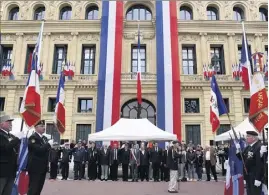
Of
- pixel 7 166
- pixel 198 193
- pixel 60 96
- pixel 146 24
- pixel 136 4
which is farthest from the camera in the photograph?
pixel 136 4

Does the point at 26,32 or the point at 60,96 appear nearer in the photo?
the point at 60,96

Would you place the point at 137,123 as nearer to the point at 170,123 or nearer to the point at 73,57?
the point at 170,123

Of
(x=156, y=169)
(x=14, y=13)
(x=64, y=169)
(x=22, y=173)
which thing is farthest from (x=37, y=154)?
(x=14, y=13)

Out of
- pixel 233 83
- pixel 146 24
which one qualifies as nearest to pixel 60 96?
pixel 146 24

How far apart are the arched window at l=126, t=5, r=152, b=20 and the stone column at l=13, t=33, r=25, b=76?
10383mm

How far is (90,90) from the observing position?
25000 mm

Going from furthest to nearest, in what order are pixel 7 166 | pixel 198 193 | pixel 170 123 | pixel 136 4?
pixel 136 4 < pixel 170 123 < pixel 198 193 < pixel 7 166

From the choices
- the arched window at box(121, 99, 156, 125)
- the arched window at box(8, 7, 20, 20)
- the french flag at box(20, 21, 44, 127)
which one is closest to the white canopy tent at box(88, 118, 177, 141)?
the french flag at box(20, 21, 44, 127)

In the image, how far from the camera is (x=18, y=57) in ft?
84.8

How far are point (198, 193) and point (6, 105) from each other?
65.3 ft

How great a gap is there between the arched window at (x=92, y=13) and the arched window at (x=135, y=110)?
32.3 feet

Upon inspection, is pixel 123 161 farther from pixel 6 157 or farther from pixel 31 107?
pixel 6 157

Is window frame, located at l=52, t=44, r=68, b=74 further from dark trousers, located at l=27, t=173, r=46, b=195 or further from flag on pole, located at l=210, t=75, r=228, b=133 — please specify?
dark trousers, located at l=27, t=173, r=46, b=195

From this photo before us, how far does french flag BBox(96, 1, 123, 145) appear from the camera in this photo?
22953 mm
